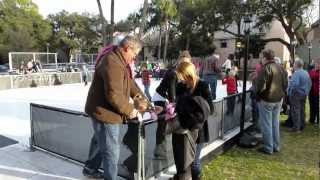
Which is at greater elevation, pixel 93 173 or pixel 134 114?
pixel 134 114

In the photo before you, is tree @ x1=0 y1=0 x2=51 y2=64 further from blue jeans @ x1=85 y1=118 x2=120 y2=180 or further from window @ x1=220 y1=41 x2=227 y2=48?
blue jeans @ x1=85 y1=118 x2=120 y2=180

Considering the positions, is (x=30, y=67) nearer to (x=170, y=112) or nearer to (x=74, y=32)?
(x=170, y=112)

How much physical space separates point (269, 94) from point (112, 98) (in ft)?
11.9

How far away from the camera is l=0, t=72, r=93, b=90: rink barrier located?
2280 cm

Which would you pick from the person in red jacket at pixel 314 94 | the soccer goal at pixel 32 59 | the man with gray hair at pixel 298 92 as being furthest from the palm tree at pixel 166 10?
the man with gray hair at pixel 298 92

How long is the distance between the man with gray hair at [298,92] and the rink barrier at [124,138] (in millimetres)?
2017

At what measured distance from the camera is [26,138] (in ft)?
25.8

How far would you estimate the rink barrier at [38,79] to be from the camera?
898 inches

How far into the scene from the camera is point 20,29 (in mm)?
63406

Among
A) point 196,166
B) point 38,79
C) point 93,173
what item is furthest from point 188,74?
point 38,79

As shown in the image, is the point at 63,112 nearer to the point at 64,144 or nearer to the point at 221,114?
the point at 64,144

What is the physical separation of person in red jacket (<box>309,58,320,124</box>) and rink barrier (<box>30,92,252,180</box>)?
3215 millimetres

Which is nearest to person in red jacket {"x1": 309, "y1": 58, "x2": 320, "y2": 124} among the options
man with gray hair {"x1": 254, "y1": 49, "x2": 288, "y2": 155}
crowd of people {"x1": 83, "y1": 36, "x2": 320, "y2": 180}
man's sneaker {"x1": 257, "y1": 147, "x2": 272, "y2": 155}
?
man with gray hair {"x1": 254, "y1": 49, "x2": 288, "y2": 155}

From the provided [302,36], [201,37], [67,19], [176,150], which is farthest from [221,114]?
[67,19]
